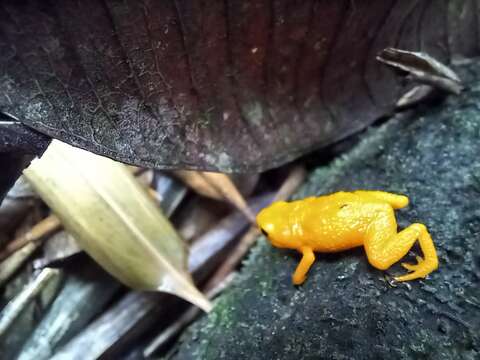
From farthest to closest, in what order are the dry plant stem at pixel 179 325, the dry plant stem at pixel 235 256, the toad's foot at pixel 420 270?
the dry plant stem at pixel 235 256 → the dry plant stem at pixel 179 325 → the toad's foot at pixel 420 270

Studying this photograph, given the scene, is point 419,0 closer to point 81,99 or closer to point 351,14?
point 351,14

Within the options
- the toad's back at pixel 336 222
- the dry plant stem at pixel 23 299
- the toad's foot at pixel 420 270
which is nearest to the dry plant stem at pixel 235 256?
the toad's back at pixel 336 222

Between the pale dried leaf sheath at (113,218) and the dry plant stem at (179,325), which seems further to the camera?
the dry plant stem at (179,325)

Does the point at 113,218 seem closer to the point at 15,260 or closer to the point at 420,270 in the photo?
the point at 15,260

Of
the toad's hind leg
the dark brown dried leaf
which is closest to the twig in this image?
the dark brown dried leaf

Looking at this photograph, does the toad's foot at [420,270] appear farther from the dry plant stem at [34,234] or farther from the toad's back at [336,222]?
the dry plant stem at [34,234]

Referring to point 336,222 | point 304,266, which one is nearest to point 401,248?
point 336,222

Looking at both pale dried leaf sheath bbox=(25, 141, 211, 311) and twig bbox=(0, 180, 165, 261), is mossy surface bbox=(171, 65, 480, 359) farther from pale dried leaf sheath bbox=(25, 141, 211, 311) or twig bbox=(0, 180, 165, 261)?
twig bbox=(0, 180, 165, 261)

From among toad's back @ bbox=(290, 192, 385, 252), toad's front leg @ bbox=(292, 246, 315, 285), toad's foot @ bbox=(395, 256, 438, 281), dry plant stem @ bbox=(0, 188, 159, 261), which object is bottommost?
toad's foot @ bbox=(395, 256, 438, 281)
